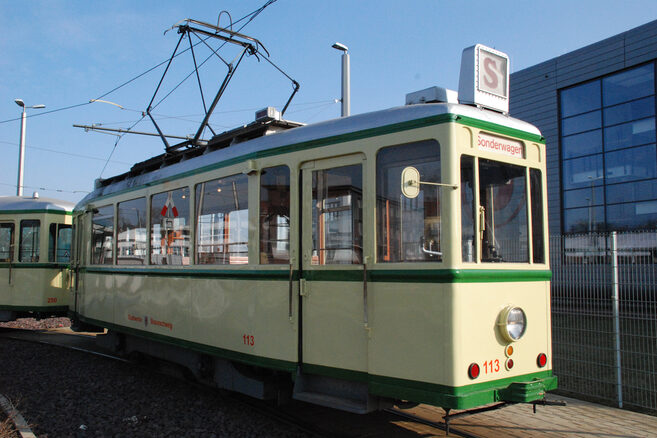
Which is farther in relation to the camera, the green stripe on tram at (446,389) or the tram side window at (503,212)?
the tram side window at (503,212)

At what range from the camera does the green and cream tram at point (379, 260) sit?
4473mm

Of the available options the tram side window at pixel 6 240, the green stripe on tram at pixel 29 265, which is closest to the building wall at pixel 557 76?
the green stripe on tram at pixel 29 265

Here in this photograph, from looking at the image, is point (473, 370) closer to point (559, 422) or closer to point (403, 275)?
point (403, 275)

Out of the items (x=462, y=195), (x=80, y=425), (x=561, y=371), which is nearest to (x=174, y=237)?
(x=80, y=425)

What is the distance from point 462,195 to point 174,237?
3.85 meters

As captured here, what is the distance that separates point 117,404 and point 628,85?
18.9 m

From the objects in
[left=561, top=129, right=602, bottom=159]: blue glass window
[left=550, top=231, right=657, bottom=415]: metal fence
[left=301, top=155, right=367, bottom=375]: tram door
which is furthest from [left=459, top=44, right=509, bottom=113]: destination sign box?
[left=561, top=129, right=602, bottom=159]: blue glass window

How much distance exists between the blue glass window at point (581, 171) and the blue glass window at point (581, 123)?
41.8 inches

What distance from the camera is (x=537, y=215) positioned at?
5230 millimetres

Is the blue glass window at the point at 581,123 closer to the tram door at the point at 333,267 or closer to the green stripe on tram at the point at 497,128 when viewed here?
the green stripe on tram at the point at 497,128

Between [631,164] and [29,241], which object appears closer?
[29,241]

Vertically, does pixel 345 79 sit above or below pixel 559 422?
above

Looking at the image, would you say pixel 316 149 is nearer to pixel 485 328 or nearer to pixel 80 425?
pixel 485 328

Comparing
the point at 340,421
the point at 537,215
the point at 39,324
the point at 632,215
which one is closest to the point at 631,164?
the point at 632,215
